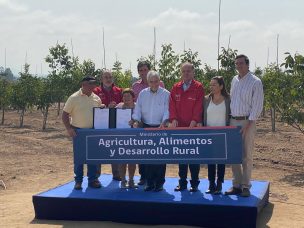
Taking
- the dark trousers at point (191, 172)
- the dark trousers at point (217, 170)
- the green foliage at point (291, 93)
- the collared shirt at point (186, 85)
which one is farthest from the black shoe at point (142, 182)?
the green foliage at point (291, 93)

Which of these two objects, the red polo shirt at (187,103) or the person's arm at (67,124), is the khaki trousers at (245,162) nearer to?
the red polo shirt at (187,103)

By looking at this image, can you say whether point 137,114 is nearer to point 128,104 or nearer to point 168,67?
point 128,104

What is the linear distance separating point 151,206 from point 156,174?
757 mm

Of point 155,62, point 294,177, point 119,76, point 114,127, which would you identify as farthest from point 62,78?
point 114,127

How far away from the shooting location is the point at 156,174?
6.83 m

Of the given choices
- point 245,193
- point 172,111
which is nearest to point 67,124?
point 172,111

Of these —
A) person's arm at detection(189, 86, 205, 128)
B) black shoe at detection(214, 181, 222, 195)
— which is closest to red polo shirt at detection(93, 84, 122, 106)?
person's arm at detection(189, 86, 205, 128)

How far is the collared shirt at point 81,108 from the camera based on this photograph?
6746 millimetres

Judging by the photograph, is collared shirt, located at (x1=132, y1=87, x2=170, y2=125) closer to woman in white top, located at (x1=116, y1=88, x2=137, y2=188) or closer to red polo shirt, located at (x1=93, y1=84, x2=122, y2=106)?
woman in white top, located at (x1=116, y1=88, x2=137, y2=188)

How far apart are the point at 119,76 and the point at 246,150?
15989mm

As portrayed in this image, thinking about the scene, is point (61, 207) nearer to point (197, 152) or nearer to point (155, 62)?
point (197, 152)

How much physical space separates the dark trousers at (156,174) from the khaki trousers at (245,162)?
108 centimetres

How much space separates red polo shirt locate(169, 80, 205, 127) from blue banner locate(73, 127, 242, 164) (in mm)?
215

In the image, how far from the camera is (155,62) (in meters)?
18.2
